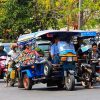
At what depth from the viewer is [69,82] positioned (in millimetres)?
16750

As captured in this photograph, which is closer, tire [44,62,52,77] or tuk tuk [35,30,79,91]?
tire [44,62,52,77]

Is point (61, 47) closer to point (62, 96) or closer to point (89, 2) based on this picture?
point (62, 96)

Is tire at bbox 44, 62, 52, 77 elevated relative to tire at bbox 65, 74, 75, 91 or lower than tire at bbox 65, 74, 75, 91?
elevated

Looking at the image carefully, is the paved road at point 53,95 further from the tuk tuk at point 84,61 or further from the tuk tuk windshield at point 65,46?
the tuk tuk windshield at point 65,46

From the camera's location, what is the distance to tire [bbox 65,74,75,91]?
653 inches

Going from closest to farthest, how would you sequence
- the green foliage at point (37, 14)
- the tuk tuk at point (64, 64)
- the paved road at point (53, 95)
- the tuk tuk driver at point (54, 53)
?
the paved road at point (53, 95) < the tuk tuk at point (64, 64) < the tuk tuk driver at point (54, 53) < the green foliage at point (37, 14)

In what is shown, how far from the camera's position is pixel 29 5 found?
120 feet

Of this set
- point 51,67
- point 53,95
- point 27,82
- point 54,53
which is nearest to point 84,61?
point 54,53

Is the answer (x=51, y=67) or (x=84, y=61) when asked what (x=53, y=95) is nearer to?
(x=51, y=67)

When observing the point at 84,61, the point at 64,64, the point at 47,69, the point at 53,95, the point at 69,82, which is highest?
the point at 84,61

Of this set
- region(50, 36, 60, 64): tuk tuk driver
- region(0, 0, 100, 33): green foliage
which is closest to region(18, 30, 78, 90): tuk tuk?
region(50, 36, 60, 64): tuk tuk driver

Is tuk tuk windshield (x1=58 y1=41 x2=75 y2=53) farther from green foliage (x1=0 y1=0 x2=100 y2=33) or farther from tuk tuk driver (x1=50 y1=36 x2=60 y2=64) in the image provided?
green foliage (x1=0 y1=0 x2=100 y2=33)

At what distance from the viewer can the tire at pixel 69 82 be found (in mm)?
16594

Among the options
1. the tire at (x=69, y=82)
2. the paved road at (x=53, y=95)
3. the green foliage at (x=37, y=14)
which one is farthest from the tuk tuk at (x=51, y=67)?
the green foliage at (x=37, y=14)
